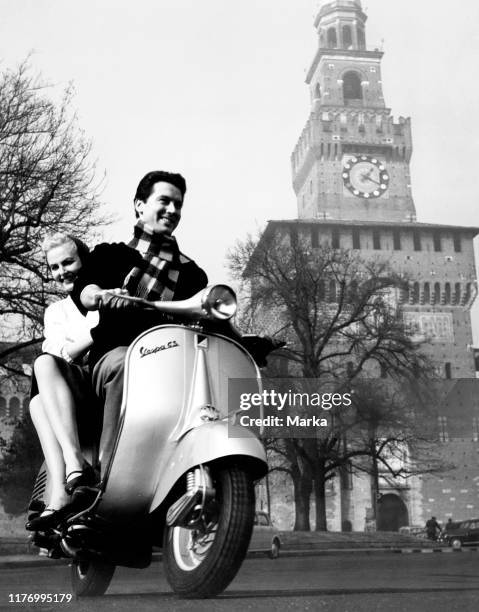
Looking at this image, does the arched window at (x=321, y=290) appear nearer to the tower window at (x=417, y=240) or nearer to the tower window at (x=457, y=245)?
the tower window at (x=417, y=240)

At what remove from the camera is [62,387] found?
7.98 feet

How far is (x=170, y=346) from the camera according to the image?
225 centimetres

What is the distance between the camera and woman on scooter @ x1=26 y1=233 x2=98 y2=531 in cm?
230

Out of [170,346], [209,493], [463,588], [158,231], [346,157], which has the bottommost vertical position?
[463,588]

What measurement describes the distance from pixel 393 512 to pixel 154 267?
40.7 meters

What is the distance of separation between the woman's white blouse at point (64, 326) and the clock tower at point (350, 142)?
45.5m

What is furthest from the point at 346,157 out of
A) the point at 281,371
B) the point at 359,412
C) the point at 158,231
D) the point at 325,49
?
the point at 158,231

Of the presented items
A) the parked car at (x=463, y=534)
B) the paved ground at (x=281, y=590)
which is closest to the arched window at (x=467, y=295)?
the parked car at (x=463, y=534)

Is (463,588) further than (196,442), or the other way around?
(463,588)

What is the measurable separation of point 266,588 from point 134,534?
1.25 ft

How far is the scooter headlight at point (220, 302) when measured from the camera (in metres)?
2.21

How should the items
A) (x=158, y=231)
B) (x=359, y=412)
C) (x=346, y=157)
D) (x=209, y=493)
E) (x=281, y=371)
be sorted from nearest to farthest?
(x=209, y=493), (x=158, y=231), (x=359, y=412), (x=281, y=371), (x=346, y=157)

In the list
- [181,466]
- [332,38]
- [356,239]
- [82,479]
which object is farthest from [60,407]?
[332,38]

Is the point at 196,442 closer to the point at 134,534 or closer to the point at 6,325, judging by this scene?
the point at 134,534
